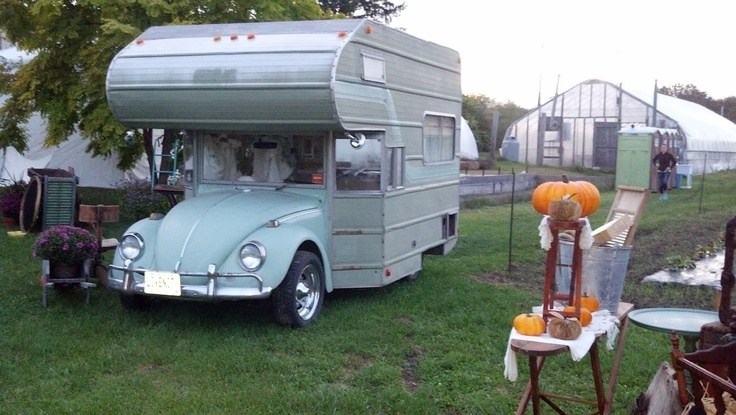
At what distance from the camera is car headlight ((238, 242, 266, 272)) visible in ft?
21.4

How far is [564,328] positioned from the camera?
3.97 metres

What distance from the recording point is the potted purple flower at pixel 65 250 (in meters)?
7.35

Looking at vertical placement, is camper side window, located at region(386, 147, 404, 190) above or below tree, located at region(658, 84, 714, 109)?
below

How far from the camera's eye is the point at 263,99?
6871mm

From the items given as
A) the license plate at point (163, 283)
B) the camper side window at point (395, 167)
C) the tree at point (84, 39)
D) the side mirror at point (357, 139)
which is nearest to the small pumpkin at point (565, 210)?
the license plate at point (163, 283)

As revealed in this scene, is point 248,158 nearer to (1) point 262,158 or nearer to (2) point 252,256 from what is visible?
(1) point 262,158

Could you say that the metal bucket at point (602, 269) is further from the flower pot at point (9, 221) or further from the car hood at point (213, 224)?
the flower pot at point (9, 221)

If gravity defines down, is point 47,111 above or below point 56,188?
above

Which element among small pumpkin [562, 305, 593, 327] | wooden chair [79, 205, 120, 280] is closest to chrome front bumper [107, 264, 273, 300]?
wooden chair [79, 205, 120, 280]

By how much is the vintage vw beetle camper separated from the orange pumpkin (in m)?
2.54

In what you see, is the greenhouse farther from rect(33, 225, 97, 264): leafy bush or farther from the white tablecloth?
the white tablecloth

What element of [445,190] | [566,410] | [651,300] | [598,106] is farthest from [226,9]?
[598,106]

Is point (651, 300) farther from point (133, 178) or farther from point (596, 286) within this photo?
A: point (133, 178)

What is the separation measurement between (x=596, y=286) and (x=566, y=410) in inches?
40.5
